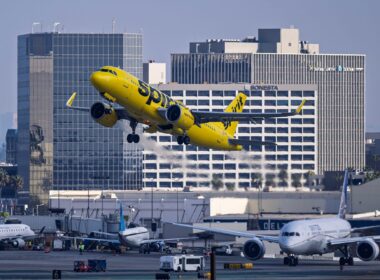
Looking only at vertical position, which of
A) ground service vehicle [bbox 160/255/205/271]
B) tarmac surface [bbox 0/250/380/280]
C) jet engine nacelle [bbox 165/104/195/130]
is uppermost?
jet engine nacelle [bbox 165/104/195/130]

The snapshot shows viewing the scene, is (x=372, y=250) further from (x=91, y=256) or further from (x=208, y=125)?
(x=91, y=256)

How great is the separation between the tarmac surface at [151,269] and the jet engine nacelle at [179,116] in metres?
14.5

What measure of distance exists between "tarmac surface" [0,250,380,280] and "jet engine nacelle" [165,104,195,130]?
47.5 feet

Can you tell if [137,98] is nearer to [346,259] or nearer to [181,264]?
[181,264]

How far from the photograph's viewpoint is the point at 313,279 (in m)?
145

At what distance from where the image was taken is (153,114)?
15138 cm

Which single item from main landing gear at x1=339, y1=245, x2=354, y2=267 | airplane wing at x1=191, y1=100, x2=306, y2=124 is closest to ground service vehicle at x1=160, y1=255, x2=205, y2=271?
airplane wing at x1=191, y1=100, x2=306, y2=124

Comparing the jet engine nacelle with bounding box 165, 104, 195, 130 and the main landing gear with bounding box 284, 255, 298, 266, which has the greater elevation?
the jet engine nacelle with bounding box 165, 104, 195, 130

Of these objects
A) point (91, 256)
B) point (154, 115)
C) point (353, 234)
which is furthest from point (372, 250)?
point (91, 256)

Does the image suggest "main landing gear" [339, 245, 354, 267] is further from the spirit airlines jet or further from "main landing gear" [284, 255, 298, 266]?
"main landing gear" [284, 255, 298, 266]

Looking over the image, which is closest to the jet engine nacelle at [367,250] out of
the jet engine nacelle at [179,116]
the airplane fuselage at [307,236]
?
the airplane fuselage at [307,236]

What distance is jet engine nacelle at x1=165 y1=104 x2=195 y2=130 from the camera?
153 m

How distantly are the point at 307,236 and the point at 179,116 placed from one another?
24684 mm

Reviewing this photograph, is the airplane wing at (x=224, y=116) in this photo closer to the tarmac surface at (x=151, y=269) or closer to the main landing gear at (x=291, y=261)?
the tarmac surface at (x=151, y=269)
